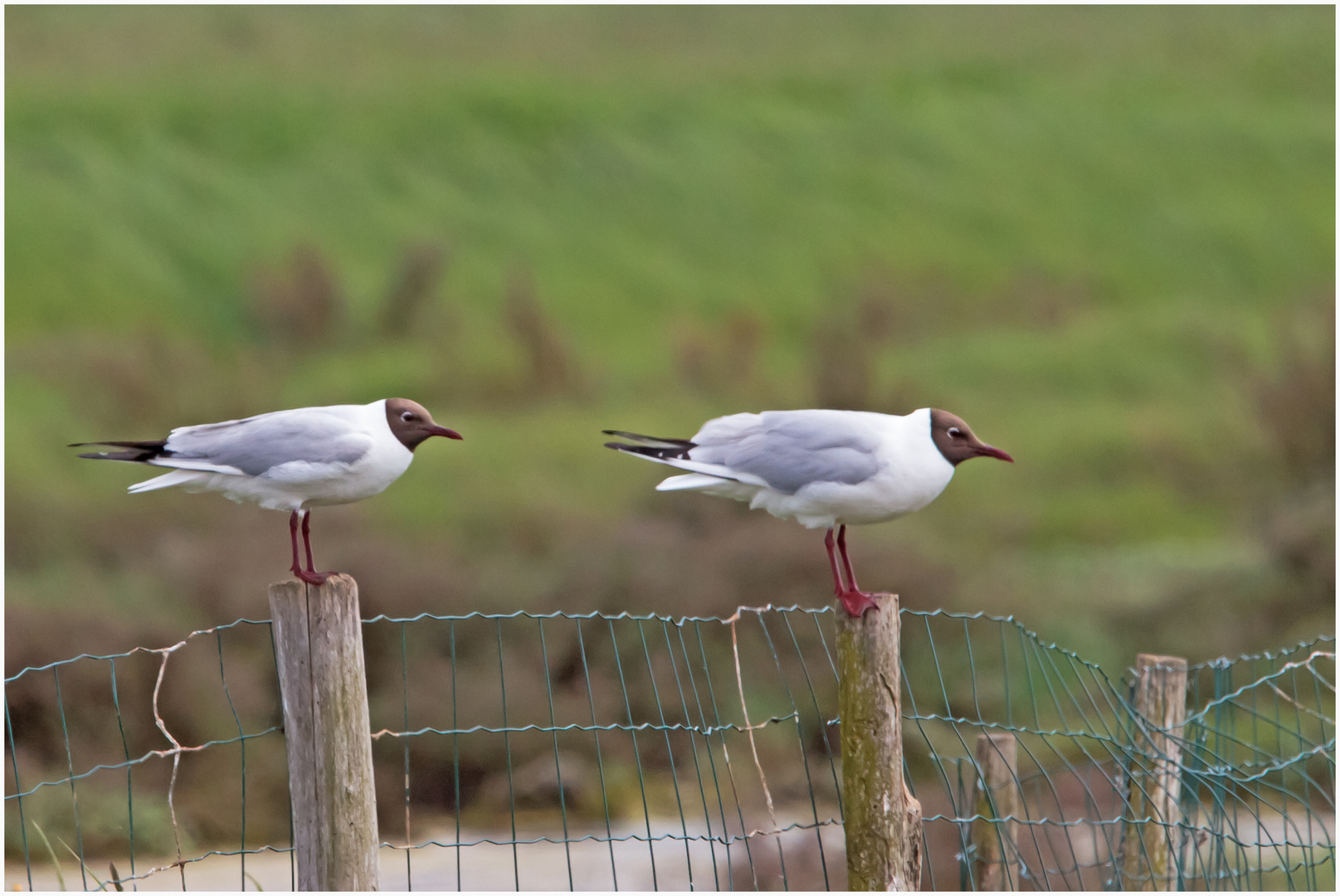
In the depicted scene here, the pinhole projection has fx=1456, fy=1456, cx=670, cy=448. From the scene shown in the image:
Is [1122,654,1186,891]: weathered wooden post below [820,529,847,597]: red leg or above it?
below

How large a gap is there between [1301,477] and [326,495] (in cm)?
1449

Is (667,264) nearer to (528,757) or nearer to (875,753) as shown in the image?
(528,757)

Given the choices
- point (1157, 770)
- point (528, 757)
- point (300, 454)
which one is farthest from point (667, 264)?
point (300, 454)

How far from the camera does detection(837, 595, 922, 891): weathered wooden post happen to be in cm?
370

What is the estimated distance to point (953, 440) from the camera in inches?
157

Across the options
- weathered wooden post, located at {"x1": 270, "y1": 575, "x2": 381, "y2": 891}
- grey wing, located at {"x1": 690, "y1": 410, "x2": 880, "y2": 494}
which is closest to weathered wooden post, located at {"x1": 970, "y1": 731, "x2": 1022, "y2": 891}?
grey wing, located at {"x1": 690, "y1": 410, "x2": 880, "y2": 494}

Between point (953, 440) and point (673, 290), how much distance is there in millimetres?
19455

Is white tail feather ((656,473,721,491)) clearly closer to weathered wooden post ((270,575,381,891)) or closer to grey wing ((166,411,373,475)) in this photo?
grey wing ((166,411,373,475))

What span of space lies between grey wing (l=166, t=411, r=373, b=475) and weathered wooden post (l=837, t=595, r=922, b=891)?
1387 millimetres

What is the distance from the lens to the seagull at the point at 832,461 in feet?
12.8

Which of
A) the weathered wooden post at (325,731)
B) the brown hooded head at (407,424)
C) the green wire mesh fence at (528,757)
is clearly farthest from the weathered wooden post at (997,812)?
the green wire mesh fence at (528,757)

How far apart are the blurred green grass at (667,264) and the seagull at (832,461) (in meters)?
7.29

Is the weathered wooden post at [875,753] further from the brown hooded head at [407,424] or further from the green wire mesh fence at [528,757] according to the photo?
the green wire mesh fence at [528,757]

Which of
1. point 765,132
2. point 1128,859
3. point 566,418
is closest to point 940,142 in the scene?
point 765,132
